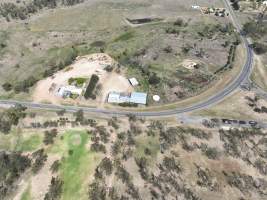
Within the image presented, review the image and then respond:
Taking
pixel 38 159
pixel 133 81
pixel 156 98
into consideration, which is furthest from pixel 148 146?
pixel 133 81

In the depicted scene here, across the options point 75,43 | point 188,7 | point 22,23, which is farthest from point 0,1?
point 188,7

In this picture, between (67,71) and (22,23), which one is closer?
(67,71)

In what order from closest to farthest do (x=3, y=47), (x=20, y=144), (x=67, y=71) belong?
(x=20, y=144), (x=67, y=71), (x=3, y=47)

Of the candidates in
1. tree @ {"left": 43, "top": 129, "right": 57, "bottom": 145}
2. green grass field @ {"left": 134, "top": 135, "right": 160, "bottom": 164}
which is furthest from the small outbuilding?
tree @ {"left": 43, "top": 129, "right": 57, "bottom": 145}

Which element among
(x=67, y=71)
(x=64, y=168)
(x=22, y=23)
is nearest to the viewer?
(x=64, y=168)

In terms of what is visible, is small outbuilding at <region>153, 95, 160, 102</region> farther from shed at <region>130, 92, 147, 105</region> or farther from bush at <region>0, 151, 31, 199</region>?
bush at <region>0, 151, 31, 199</region>

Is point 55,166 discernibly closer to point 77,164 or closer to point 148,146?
point 77,164

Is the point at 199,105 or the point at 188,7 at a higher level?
the point at 188,7

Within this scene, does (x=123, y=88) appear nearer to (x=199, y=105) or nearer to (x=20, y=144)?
(x=199, y=105)

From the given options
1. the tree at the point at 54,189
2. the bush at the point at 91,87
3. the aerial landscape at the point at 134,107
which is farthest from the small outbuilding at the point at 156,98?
the tree at the point at 54,189
